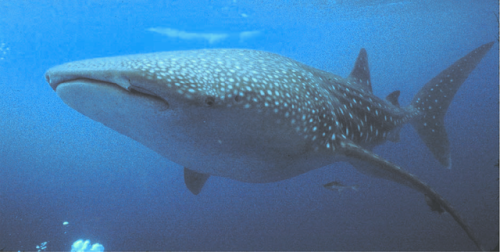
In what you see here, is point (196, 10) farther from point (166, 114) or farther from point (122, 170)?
point (166, 114)

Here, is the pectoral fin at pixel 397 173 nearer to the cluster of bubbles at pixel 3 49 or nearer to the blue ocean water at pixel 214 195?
the blue ocean water at pixel 214 195

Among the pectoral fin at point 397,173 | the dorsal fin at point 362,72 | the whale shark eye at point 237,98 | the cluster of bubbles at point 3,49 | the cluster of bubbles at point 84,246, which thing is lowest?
the cluster of bubbles at point 84,246

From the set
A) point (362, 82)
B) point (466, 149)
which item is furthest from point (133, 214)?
point (466, 149)

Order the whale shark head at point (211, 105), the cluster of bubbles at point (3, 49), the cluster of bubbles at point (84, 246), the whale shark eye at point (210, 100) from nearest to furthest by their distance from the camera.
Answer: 1. the whale shark head at point (211, 105)
2. the whale shark eye at point (210, 100)
3. the cluster of bubbles at point (84, 246)
4. the cluster of bubbles at point (3, 49)

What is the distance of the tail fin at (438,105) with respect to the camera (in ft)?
19.1

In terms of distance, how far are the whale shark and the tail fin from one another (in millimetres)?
2822

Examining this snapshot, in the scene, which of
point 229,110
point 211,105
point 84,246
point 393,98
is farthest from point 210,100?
point 84,246

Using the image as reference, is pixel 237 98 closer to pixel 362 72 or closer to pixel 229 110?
pixel 229 110

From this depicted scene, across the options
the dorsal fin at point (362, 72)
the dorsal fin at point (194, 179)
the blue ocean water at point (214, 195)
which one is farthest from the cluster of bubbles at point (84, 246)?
the dorsal fin at point (362, 72)

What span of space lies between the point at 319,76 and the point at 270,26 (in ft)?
100

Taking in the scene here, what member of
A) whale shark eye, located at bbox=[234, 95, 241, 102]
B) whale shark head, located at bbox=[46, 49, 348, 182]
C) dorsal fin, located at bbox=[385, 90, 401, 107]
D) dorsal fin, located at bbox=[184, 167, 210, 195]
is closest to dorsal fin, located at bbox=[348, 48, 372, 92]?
dorsal fin, located at bbox=[385, 90, 401, 107]

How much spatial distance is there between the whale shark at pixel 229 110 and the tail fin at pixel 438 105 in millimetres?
2822

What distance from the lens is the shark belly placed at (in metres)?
2.00

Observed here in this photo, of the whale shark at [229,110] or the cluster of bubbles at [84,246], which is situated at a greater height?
the whale shark at [229,110]
